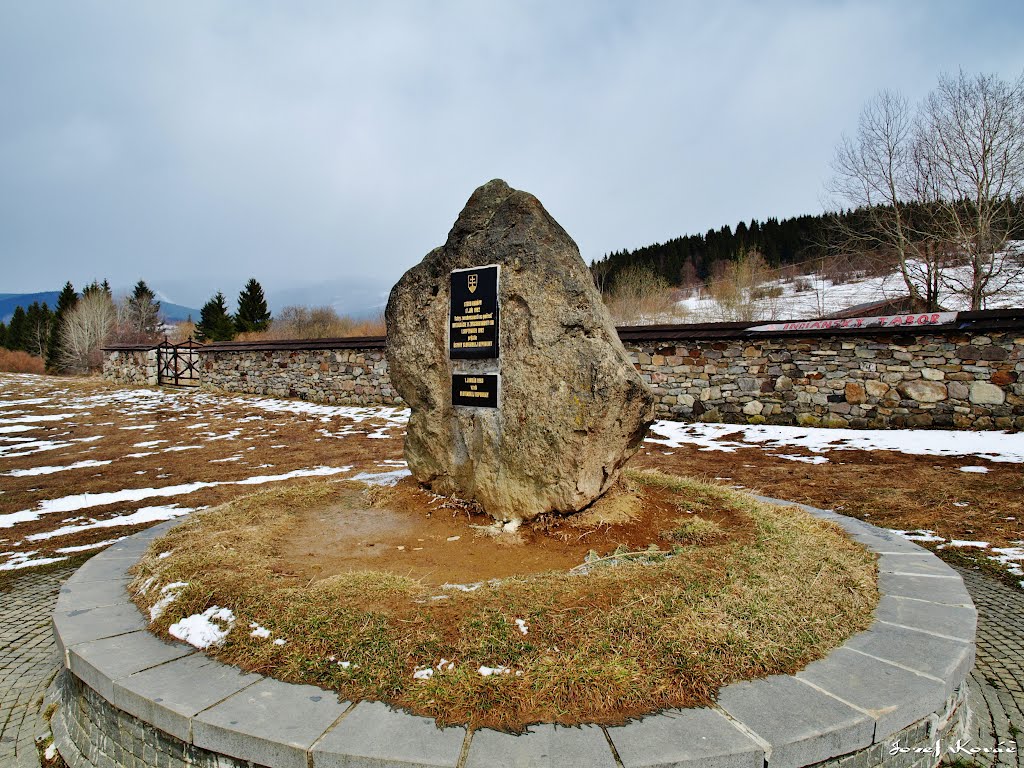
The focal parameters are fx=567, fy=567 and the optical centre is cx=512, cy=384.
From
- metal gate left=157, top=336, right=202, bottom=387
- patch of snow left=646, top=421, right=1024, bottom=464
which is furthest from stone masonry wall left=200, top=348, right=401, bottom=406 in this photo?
patch of snow left=646, top=421, right=1024, bottom=464

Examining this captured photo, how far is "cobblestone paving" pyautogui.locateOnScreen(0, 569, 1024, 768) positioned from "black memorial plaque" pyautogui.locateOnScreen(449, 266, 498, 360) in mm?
3404

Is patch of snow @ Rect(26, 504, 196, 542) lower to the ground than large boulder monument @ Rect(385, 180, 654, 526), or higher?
lower

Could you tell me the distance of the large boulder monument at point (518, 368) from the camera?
4.33 m

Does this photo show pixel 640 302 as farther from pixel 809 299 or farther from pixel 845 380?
pixel 845 380

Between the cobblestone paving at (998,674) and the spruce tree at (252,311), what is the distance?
5360cm

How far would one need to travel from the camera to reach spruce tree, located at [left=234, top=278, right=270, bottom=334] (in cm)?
4994

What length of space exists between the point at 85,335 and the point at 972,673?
5624 cm

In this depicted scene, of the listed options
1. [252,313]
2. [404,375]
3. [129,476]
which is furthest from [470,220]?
[252,313]

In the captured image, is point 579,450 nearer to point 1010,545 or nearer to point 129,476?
point 1010,545

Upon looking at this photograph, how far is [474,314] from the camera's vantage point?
184 inches

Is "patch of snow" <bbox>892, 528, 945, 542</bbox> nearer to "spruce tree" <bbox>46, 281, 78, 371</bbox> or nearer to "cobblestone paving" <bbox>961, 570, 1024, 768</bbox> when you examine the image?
"cobblestone paving" <bbox>961, 570, 1024, 768</bbox>

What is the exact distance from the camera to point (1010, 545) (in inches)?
194

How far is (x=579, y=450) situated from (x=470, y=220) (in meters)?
2.20

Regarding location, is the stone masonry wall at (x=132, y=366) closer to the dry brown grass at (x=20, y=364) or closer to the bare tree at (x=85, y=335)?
the bare tree at (x=85, y=335)
